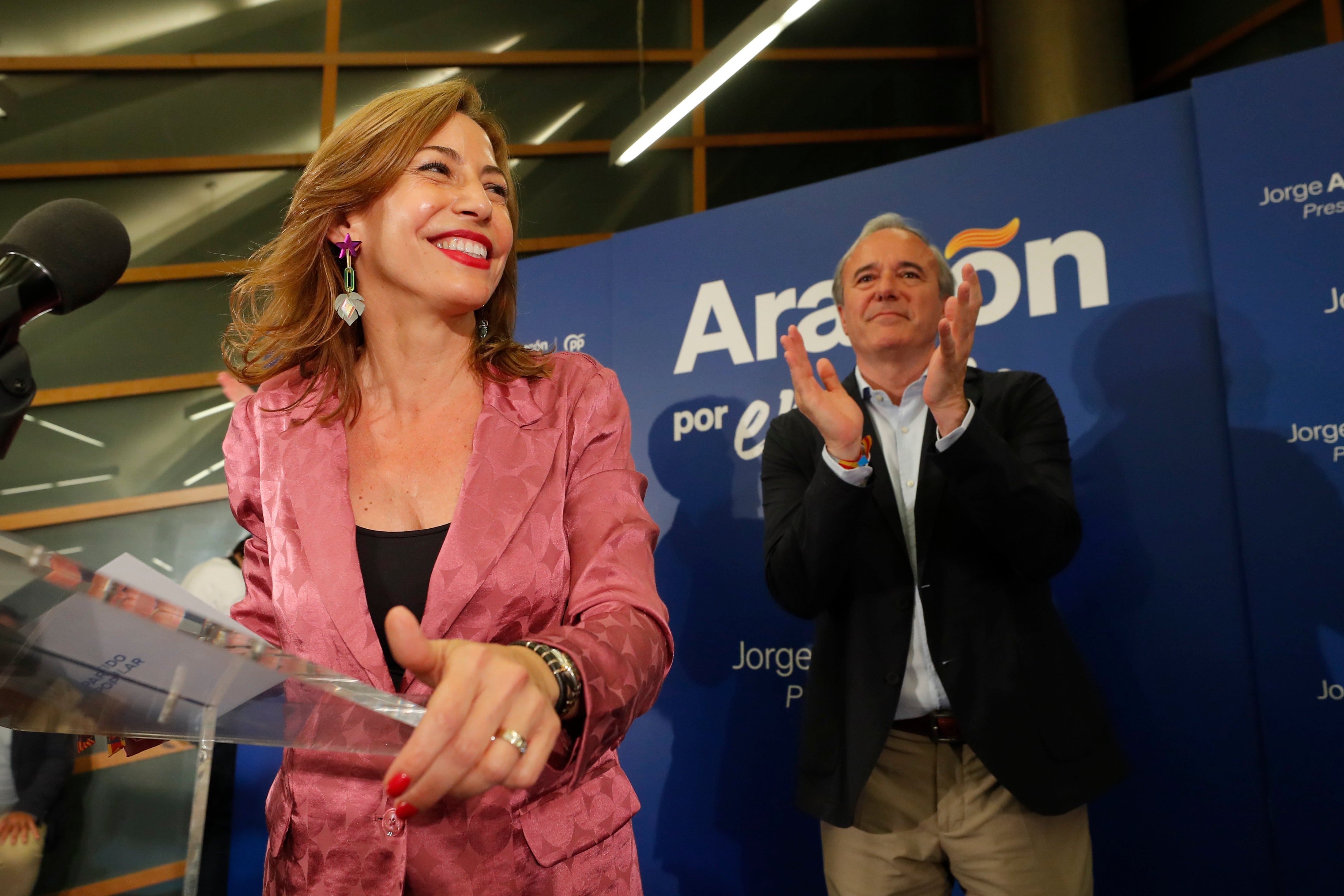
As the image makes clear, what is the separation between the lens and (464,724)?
1.91 ft

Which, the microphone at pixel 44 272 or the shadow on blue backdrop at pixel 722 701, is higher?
the microphone at pixel 44 272

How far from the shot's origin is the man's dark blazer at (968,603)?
1.81 meters

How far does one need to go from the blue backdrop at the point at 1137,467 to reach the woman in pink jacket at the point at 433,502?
1723 millimetres

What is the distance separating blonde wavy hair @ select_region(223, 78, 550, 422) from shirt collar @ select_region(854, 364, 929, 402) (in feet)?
3.64

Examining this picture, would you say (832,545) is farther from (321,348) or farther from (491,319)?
(321,348)

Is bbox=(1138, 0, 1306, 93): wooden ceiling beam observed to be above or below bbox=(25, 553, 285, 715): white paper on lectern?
above

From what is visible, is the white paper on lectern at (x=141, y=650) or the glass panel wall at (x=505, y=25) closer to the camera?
the white paper on lectern at (x=141, y=650)

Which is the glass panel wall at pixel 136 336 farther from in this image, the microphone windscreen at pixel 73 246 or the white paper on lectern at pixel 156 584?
the white paper on lectern at pixel 156 584

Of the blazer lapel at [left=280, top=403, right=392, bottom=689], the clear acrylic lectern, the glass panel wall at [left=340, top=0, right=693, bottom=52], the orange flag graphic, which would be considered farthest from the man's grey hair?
the glass panel wall at [left=340, top=0, right=693, bottom=52]

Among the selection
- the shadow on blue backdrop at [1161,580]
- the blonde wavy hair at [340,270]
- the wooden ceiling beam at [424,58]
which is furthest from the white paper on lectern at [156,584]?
the wooden ceiling beam at [424,58]

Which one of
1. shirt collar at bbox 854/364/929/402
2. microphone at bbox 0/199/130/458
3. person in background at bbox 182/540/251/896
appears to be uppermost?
shirt collar at bbox 854/364/929/402

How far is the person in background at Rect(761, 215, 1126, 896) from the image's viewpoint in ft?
5.95

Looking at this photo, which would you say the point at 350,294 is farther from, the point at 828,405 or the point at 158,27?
the point at 158,27

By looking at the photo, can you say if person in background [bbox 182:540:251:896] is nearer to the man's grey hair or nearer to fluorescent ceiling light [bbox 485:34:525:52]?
the man's grey hair
